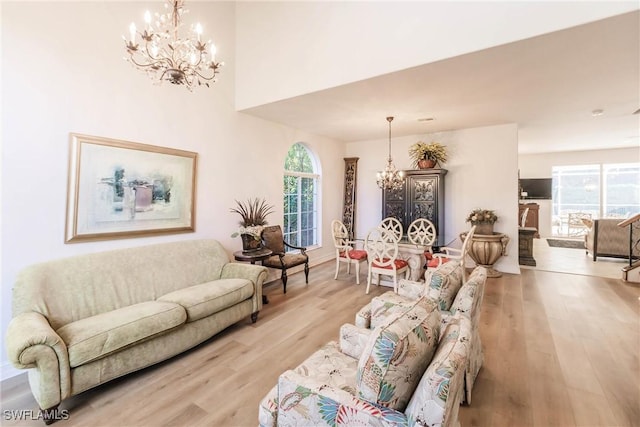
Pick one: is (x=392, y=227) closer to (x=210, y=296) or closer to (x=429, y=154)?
(x=429, y=154)

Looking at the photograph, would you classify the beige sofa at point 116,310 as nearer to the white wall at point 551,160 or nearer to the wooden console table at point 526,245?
the wooden console table at point 526,245

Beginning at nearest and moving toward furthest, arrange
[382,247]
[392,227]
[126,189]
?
1. [126,189]
2. [382,247]
3. [392,227]

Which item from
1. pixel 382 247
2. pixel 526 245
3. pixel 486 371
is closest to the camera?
pixel 486 371

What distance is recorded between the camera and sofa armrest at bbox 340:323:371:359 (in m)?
1.83

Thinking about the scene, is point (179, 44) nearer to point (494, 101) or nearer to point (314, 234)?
point (494, 101)

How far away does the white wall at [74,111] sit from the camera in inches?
94.0

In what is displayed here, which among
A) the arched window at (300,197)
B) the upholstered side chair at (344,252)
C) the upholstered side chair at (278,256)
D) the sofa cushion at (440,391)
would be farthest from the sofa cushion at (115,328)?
the arched window at (300,197)

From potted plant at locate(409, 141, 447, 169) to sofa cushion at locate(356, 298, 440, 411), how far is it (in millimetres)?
4907

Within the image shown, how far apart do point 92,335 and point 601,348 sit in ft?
14.3

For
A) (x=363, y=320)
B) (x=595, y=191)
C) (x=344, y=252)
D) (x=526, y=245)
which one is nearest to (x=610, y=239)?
(x=526, y=245)

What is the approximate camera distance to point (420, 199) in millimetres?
5723

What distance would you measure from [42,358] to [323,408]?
1.83 metres

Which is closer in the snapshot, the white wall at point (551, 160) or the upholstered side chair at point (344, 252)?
the upholstered side chair at point (344, 252)

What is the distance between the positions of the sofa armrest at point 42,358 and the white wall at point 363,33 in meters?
3.36
